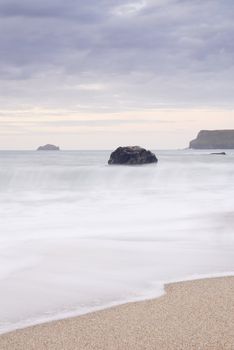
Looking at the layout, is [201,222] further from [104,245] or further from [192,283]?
[192,283]

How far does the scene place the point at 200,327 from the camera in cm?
538

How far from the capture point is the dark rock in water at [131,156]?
71.6 metres

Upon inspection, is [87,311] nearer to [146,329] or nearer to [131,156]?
[146,329]

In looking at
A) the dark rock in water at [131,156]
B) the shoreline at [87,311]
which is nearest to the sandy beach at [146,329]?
the shoreline at [87,311]

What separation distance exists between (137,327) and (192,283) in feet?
6.93

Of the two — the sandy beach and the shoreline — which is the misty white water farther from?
the sandy beach

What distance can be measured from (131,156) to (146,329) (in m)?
66.3

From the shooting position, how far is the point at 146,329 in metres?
5.36

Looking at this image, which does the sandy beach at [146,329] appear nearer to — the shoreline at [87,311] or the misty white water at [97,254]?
the shoreline at [87,311]

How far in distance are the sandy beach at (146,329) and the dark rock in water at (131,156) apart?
64924 millimetres

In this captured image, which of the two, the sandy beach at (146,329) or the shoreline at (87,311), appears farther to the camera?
the shoreline at (87,311)

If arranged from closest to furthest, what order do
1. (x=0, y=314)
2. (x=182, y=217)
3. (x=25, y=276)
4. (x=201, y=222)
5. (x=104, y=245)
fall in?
(x=0, y=314) → (x=25, y=276) → (x=104, y=245) → (x=201, y=222) → (x=182, y=217)

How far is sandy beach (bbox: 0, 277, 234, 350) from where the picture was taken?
498 centimetres

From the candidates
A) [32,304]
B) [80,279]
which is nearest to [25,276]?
[80,279]
